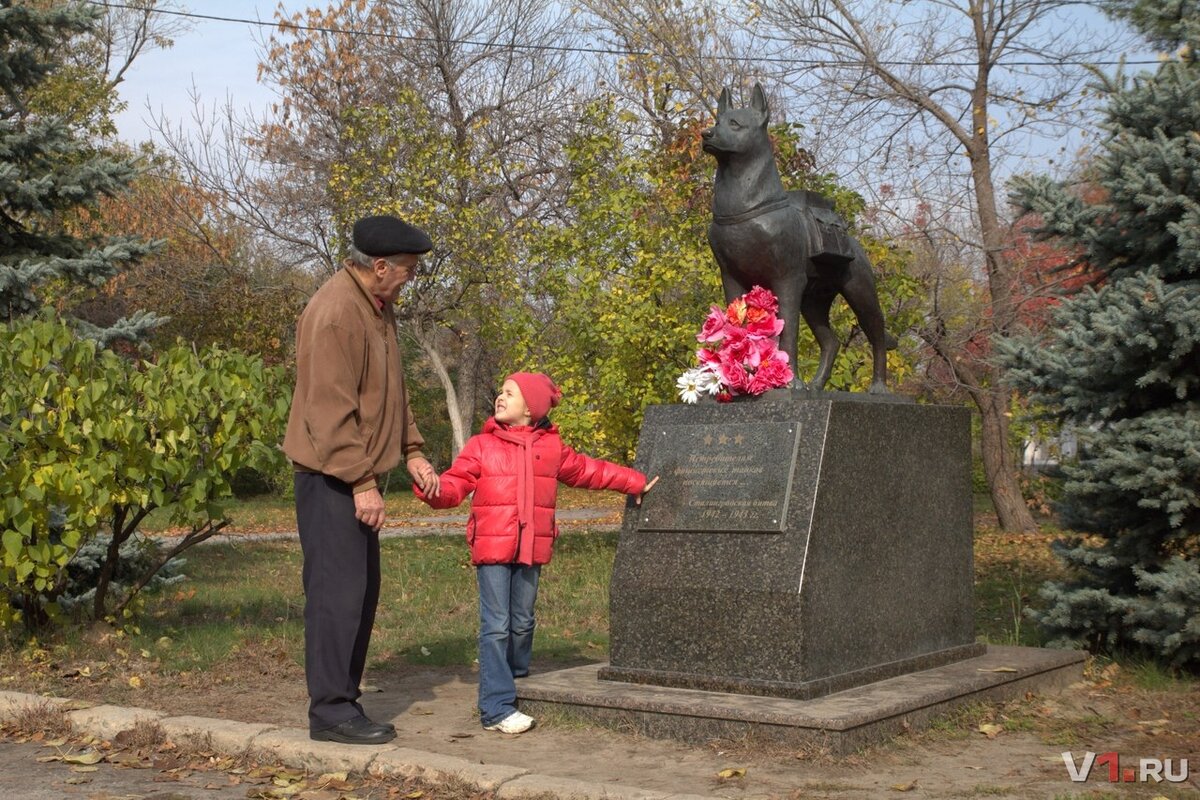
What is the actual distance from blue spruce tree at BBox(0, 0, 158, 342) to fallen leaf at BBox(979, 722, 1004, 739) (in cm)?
793

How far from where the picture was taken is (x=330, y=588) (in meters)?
5.47

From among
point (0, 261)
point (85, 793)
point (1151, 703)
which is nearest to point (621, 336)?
point (0, 261)

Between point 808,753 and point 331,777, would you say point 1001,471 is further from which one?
point 331,777

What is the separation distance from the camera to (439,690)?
23.1 feet

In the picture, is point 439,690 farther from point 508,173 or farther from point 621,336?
point 508,173

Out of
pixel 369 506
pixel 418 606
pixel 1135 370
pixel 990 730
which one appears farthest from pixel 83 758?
pixel 1135 370

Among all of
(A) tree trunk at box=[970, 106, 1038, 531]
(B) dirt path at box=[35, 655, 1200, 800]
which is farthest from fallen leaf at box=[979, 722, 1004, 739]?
(A) tree trunk at box=[970, 106, 1038, 531]

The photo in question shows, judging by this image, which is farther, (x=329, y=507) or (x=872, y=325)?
(x=872, y=325)

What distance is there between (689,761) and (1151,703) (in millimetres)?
2600

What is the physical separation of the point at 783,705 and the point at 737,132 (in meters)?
2.76

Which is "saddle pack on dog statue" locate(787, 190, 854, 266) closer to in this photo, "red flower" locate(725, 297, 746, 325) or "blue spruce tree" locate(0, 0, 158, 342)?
"red flower" locate(725, 297, 746, 325)

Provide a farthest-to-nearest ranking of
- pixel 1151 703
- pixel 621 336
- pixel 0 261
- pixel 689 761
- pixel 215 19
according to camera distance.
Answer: pixel 215 19 < pixel 621 336 < pixel 0 261 < pixel 1151 703 < pixel 689 761

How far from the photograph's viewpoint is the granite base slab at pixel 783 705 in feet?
17.3

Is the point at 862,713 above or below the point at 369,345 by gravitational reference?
below
